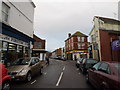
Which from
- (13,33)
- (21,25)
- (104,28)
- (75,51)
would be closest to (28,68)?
(13,33)

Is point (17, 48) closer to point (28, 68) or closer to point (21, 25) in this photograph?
point (21, 25)

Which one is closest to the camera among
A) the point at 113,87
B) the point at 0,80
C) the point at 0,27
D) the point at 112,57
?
the point at 113,87

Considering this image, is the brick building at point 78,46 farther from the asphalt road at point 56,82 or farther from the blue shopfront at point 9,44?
the asphalt road at point 56,82

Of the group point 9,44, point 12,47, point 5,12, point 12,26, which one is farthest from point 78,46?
point 5,12

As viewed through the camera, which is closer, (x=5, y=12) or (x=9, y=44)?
(x=5, y=12)

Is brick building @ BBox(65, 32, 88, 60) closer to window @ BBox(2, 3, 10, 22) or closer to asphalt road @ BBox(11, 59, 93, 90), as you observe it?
asphalt road @ BBox(11, 59, 93, 90)

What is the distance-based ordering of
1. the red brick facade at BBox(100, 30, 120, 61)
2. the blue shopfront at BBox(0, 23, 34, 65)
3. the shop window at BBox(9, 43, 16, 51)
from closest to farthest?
the blue shopfront at BBox(0, 23, 34, 65) → the shop window at BBox(9, 43, 16, 51) → the red brick facade at BBox(100, 30, 120, 61)

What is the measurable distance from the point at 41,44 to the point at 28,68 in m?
26.2

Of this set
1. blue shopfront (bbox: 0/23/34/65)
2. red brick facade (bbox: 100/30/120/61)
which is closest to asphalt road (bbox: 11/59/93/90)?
blue shopfront (bbox: 0/23/34/65)

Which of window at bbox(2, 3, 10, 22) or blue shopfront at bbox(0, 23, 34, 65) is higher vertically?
window at bbox(2, 3, 10, 22)

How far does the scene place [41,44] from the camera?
32.7 meters

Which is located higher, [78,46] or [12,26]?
[12,26]

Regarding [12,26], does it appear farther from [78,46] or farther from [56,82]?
[78,46]

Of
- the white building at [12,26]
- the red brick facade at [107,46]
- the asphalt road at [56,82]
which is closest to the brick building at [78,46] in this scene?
the red brick facade at [107,46]
